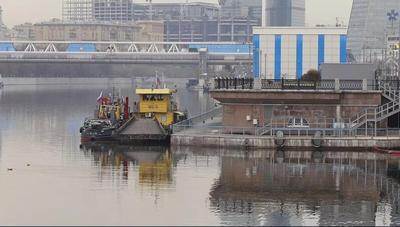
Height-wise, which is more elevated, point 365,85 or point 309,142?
point 365,85

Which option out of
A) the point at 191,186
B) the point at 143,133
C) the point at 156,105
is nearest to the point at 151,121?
the point at 143,133

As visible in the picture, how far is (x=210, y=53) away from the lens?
647 feet

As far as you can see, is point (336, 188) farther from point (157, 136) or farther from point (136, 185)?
point (157, 136)

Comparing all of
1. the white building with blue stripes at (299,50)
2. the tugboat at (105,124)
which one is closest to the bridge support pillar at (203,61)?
the white building with blue stripes at (299,50)

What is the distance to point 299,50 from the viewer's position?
9212 centimetres

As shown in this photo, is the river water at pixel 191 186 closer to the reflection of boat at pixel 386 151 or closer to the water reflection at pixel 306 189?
the water reflection at pixel 306 189

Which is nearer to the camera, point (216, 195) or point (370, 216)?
point (370, 216)

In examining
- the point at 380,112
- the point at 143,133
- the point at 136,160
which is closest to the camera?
the point at 136,160

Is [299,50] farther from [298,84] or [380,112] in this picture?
[380,112]

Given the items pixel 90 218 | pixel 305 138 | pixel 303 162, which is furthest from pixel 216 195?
pixel 305 138

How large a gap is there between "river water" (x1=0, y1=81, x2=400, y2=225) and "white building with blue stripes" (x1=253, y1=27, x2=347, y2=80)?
3722cm

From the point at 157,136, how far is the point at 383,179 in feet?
55.2

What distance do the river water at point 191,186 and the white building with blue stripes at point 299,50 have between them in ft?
122

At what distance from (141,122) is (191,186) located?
17.4 meters
